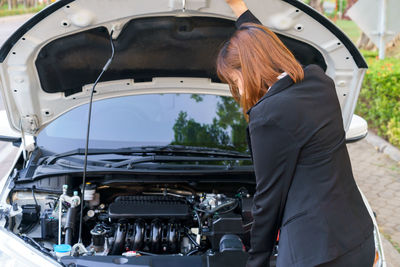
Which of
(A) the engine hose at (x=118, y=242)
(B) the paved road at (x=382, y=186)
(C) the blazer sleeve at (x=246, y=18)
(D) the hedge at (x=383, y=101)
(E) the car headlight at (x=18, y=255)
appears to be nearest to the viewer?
(E) the car headlight at (x=18, y=255)

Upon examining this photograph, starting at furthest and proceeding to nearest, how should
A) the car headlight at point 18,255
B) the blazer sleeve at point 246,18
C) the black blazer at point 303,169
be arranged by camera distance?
the blazer sleeve at point 246,18 → the car headlight at point 18,255 → the black blazer at point 303,169

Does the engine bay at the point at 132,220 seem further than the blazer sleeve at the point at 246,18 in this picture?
Yes

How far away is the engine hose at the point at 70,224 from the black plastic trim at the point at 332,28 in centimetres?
176

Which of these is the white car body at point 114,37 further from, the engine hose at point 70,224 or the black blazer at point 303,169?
the black blazer at point 303,169

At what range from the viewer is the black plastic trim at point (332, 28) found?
2344 millimetres

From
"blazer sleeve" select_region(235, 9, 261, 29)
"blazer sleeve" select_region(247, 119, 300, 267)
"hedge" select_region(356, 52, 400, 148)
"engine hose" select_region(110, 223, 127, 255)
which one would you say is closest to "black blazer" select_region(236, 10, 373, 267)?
"blazer sleeve" select_region(247, 119, 300, 267)

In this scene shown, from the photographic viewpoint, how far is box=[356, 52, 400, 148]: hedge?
6.64 meters

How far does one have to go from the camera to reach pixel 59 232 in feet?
8.08

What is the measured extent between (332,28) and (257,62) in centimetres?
99

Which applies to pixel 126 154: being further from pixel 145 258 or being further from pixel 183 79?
pixel 145 258

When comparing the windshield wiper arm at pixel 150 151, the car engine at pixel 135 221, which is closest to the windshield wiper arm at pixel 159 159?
the windshield wiper arm at pixel 150 151

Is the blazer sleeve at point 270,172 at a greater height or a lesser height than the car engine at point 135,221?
greater

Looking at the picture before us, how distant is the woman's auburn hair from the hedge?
17.8 feet

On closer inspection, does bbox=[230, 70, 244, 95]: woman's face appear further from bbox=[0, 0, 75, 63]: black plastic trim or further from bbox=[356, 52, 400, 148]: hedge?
bbox=[356, 52, 400, 148]: hedge
